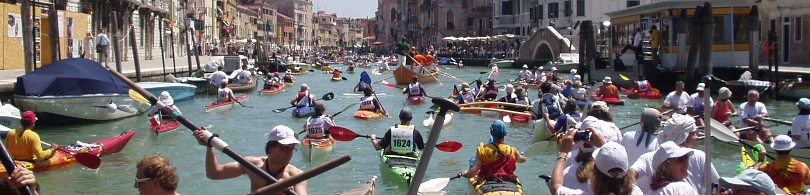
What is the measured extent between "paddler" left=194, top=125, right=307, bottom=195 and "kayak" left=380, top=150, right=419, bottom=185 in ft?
20.0

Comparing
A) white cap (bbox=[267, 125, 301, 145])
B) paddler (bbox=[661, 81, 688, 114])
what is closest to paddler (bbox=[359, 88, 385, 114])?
paddler (bbox=[661, 81, 688, 114])

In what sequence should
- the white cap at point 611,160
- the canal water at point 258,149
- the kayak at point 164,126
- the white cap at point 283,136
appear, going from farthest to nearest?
the kayak at point 164,126 < the canal water at point 258,149 < the white cap at point 283,136 < the white cap at point 611,160

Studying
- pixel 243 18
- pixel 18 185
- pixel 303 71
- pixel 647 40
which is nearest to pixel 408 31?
pixel 243 18

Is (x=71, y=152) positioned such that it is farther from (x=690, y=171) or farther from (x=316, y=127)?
(x=690, y=171)

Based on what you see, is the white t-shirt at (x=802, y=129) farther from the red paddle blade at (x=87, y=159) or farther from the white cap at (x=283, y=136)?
the red paddle blade at (x=87, y=159)

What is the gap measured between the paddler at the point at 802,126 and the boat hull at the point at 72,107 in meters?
16.1

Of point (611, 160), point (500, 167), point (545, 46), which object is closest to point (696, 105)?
point (500, 167)

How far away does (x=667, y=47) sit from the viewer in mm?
36406

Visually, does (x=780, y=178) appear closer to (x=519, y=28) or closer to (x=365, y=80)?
(x=365, y=80)

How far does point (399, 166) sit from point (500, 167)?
3102mm

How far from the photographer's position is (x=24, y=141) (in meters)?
13.9

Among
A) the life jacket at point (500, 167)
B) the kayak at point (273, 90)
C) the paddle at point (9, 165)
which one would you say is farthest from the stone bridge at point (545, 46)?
the paddle at point (9, 165)

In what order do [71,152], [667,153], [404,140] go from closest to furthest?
[667,153], [404,140], [71,152]

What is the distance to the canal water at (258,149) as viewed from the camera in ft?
47.3
